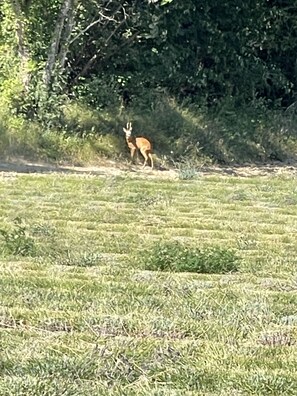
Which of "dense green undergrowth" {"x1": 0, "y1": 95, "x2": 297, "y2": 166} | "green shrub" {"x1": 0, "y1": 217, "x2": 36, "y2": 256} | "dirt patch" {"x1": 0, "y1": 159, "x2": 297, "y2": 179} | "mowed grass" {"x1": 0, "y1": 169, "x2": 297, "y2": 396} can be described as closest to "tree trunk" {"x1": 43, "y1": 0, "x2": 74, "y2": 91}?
"dense green undergrowth" {"x1": 0, "y1": 95, "x2": 297, "y2": 166}

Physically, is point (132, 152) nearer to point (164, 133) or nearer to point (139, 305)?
point (164, 133)

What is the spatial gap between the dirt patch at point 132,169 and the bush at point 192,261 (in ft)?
25.7

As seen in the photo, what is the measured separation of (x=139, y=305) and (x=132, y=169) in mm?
12132

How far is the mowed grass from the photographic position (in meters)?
3.61

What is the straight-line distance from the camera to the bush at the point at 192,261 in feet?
21.4

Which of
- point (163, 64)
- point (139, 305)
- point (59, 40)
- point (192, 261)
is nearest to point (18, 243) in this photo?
point (192, 261)

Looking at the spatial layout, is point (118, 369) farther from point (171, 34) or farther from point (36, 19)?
point (171, 34)

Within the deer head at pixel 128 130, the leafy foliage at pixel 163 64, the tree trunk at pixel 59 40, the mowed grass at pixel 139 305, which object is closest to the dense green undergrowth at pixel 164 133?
the leafy foliage at pixel 163 64

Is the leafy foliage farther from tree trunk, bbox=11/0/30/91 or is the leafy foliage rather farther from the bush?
the bush

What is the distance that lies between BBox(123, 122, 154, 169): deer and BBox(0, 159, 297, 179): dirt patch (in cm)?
24

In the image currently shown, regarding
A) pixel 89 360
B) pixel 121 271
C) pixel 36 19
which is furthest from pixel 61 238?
pixel 36 19

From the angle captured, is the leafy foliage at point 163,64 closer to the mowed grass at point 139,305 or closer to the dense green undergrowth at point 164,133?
the dense green undergrowth at point 164,133

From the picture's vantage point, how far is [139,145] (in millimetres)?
17047

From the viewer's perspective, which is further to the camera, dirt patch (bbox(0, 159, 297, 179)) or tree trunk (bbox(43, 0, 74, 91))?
tree trunk (bbox(43, 0, 74, 91))
